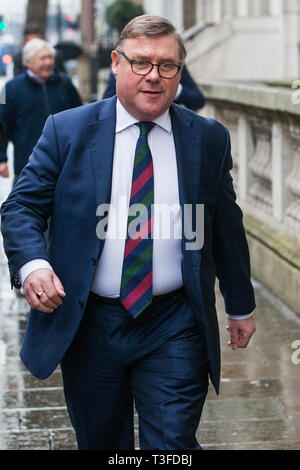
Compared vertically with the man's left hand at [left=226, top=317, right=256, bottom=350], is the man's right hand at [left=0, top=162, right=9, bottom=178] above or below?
below

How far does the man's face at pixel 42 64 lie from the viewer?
8422mm

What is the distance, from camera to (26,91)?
8328mm

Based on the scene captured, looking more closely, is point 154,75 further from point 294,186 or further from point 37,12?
point 37,12

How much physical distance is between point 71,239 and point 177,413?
68 cm

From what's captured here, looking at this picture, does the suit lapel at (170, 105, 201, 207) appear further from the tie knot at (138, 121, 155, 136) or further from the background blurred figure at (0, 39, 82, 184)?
the background blurred figure at (0, 39, 82, 184)

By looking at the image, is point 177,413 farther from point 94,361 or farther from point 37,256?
point 37,256

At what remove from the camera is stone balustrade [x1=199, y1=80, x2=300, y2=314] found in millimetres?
7980

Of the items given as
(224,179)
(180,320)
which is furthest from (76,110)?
(180,320)

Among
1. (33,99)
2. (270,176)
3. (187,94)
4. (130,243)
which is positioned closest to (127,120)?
(130,243)

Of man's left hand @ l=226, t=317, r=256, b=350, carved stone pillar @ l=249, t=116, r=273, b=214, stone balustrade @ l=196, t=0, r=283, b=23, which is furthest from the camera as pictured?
stone balustrade @ l=196, t=0, r=283, b=23

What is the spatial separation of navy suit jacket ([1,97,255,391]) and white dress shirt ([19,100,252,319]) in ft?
0.13

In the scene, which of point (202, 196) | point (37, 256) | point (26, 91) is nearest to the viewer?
point (37, 256)

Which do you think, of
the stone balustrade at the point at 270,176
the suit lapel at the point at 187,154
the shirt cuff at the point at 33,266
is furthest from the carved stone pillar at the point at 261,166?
the shirt cuff at the point at 33,266

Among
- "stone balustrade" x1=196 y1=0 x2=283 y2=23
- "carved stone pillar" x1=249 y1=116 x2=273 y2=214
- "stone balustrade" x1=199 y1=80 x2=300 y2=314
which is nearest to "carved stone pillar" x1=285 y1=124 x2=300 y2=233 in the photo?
"stone balustrade" x1=199 y1=80 x2=300 y2=314
